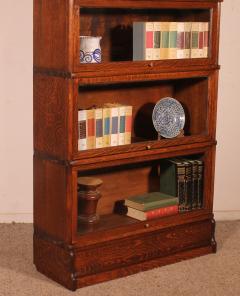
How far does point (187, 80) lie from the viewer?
13.9ft

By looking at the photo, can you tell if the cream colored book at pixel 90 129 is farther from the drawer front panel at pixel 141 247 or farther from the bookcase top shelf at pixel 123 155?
the drawer front panel at pixel 141 247

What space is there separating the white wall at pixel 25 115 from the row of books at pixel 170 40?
2.42ft

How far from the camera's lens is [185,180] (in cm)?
417

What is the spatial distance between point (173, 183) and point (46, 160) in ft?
2.98

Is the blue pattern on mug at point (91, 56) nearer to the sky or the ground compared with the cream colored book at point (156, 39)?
nearer to the ground

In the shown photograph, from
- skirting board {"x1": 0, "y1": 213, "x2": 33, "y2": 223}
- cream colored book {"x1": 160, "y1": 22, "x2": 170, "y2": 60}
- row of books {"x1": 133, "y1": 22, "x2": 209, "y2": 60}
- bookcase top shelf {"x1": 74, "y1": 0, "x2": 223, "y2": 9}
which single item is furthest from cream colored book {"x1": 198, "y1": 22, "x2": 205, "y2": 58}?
skirting board {"x1": 0, "y1": 213, "x2": 33, "y2": 223}

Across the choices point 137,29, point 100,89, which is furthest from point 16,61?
point 137,29

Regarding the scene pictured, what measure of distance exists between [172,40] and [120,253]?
1231mm

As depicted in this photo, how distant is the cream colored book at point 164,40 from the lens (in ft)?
12.7

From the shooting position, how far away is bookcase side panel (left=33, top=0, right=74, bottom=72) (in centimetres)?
338

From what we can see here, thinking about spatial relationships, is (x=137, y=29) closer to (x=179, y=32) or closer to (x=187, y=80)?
(x=179, y=32)

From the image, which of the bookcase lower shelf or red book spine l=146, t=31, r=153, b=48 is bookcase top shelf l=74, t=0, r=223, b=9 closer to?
red book spine l=146, t=31, r=153, b=48

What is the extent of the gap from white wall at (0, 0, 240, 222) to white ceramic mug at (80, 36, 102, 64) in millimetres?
960

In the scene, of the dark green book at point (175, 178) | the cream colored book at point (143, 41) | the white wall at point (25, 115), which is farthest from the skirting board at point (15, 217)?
the cream colored book at point (143, 41)
